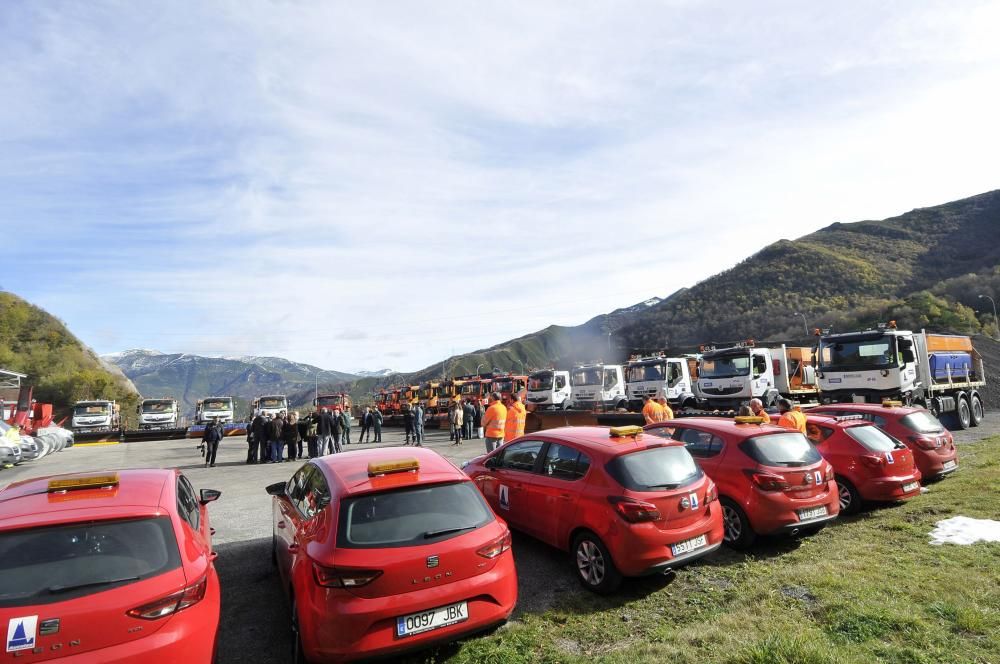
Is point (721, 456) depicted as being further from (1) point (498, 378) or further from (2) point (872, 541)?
(1) point (498, 378)

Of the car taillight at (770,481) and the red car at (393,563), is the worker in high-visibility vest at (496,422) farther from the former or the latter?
the red car at (393,563)

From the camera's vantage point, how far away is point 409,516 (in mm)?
4160

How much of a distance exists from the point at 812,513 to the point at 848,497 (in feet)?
6.76

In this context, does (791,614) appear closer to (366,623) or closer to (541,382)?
(366,623)

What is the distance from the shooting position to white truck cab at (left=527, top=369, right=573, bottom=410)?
24516 mm

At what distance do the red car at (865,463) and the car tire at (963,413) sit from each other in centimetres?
1343

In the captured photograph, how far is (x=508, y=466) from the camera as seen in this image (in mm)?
6809

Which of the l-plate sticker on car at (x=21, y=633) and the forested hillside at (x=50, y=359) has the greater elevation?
the forested hillside at (x=50, y=359)

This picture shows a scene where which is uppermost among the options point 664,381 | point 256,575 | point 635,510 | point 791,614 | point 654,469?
point 664,381

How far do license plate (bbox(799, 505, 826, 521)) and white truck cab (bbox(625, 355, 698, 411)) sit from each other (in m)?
14.0

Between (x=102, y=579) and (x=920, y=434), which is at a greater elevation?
(x=102, y=579)

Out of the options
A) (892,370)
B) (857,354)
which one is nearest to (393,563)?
(892,370)

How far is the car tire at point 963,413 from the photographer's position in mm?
18222

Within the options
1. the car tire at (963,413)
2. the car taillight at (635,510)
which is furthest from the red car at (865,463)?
the car tire at (963,413)
